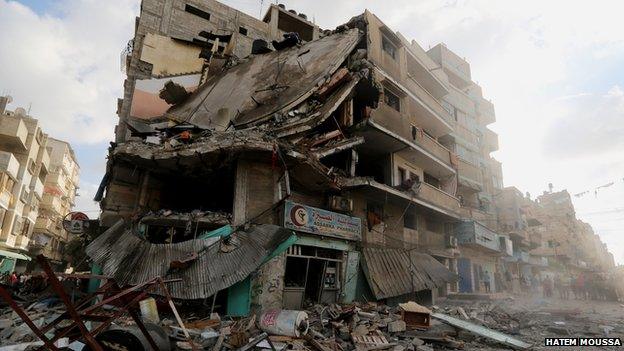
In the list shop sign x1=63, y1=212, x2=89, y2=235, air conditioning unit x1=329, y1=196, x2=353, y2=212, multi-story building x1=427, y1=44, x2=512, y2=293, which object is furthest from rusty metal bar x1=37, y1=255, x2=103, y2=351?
multi-story building x1=427, y1=44, x2=512, y2=293

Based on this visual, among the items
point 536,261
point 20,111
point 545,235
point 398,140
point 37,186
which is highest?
point 20,111

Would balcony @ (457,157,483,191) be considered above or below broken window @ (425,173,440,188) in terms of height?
above

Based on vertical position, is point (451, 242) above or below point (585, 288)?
above

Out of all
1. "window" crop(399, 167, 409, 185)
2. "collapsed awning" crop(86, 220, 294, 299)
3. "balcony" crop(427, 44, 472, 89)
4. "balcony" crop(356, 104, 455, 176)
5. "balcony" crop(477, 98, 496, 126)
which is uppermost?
"balcony" crop(427, 44, 472, 89)

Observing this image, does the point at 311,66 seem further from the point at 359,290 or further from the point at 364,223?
the point at 359,290

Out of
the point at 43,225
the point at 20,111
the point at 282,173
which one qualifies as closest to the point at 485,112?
the point at 282,173

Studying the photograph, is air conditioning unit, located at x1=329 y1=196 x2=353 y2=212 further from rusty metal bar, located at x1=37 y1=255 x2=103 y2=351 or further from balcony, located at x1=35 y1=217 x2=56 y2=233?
balcony, located at x1=35 y1=217 x2=56 y2=233

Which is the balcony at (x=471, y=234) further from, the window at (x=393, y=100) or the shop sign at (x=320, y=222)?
the shop sign at (x=320, y=222)

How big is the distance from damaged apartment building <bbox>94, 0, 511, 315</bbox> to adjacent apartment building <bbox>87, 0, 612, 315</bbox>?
0.22 feet

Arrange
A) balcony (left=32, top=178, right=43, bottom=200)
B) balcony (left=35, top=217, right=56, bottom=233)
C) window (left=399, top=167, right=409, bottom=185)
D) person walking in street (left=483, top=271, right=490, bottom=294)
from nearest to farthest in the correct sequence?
window (left=399, top=167, right=409, bottom=185) < person walking in street (left=483, top=271, right=490, bottom=294) < balcony (left=32, top=178, right=43, bottom=200) < balcony (left=35, top=217, right=56, bottom=233)

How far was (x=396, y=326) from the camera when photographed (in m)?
9.51

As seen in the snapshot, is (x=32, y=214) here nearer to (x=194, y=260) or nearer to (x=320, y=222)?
(x=194, y=260)

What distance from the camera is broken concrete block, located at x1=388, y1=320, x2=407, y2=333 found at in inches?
372

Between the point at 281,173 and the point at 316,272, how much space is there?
438 cm
